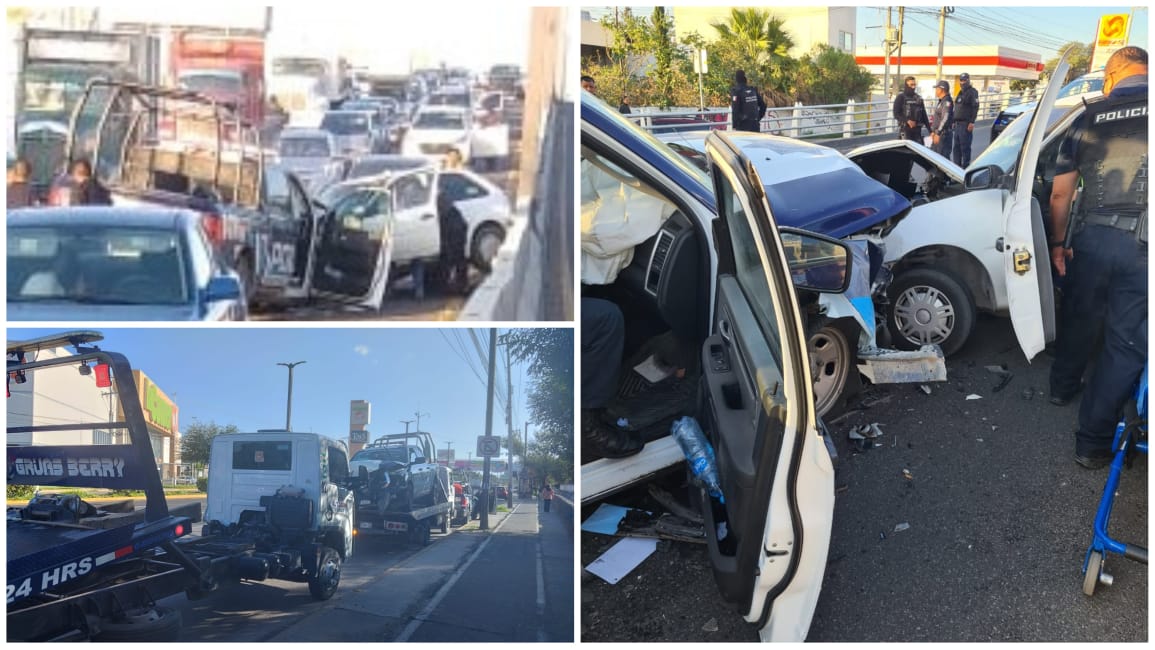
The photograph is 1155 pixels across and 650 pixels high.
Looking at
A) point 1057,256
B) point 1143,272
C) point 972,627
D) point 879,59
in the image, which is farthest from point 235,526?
point 879,59

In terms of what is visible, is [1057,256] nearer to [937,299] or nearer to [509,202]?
[937,299]

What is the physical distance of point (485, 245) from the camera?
2.25m

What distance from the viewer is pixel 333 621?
2.29 meters

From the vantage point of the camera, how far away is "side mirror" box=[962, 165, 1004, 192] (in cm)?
461

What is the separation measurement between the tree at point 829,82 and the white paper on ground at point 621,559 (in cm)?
1126

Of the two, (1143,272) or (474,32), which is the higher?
(474,32)

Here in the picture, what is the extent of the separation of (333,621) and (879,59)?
14.6 metres

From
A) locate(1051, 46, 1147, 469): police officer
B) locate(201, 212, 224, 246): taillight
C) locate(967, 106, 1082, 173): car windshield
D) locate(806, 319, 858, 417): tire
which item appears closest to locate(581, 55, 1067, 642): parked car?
locate(1051, 46, 1147, 469): police officer

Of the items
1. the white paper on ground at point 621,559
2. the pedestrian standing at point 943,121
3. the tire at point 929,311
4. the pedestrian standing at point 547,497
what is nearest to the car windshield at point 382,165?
the pedestrian standing at point 547,497

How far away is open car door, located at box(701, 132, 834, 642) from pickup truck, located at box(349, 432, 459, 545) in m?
0.86

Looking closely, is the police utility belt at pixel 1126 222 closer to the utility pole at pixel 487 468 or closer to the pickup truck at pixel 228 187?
the utility pole at pixel 487 468

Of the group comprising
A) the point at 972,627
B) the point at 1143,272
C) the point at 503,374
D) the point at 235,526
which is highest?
the point at 1143,272

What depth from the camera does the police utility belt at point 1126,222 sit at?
11.0 ft

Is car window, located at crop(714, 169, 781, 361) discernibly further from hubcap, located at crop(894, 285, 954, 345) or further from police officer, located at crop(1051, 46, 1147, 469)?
hubcap, located at crop(894, 285, 954, 345)
